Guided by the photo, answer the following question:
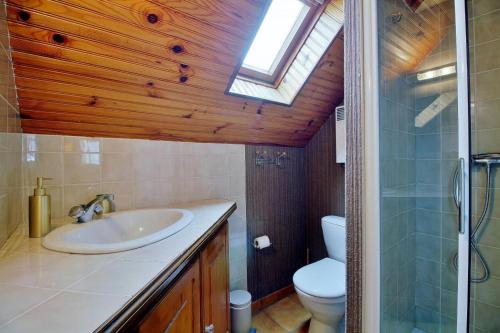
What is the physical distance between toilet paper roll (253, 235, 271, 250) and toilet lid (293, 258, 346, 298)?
387mm

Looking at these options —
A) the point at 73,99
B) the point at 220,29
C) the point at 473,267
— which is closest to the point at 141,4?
the point at 220,29

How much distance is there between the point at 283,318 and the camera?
192 centimetres

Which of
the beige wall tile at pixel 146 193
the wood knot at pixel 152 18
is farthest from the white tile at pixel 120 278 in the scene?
the wood knot at pixel 152 18

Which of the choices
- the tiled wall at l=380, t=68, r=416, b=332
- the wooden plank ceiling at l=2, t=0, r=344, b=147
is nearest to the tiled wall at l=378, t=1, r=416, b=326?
the tiled wall at l=380, t=68, r=416, b=332

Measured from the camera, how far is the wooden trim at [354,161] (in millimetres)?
940

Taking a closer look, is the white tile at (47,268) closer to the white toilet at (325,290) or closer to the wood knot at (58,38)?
the wood knot at (58,38)

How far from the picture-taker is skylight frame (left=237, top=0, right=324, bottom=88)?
155cm

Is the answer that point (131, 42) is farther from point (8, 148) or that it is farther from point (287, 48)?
point (287, 48)

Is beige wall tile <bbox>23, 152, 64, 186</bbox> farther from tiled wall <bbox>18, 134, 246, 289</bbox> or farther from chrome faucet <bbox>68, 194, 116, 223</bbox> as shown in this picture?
chrome faucet <bbox>68, 194, 116, 223</bbox>

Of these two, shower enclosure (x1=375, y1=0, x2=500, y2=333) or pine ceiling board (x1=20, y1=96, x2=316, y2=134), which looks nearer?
shower enclosure (x1=375, y1=0, x2=500, y2=333)

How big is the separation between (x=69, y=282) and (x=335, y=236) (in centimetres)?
178

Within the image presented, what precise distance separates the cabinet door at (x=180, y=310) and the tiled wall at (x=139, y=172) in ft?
2.56

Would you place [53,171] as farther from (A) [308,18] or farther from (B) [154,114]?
(A) [308,18]

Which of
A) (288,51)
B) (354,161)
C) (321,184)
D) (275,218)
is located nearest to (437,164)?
(354,161)
